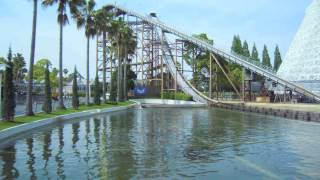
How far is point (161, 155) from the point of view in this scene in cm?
1922

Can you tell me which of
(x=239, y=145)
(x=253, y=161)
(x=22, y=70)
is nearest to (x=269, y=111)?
(x=239, y=145)

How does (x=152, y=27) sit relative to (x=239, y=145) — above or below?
above

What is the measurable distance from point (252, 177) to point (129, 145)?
8.88 m

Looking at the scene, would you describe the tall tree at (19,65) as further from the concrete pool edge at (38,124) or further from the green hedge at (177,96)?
the concrete pool edge at (38,124)

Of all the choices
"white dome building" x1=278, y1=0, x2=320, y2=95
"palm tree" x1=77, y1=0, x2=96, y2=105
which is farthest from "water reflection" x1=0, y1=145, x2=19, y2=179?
"white dome building" x1=278, y1=0, x2=320, y2=95

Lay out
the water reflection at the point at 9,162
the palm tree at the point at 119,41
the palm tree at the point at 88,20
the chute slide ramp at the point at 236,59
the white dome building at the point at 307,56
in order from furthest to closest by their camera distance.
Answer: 1. the white dome building at the point at 307,56
2. the palm tree at the point at 119,41
3. the chute slide ramp at the point at 236,59
4. the palm tree at the point at 88,20
5. the water reflection at the point at 9,162

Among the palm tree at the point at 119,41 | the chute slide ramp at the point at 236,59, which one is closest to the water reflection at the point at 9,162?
the chute slide ramp at the point at 236,59

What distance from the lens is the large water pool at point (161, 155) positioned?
15344mm

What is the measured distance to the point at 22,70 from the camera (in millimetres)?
138750

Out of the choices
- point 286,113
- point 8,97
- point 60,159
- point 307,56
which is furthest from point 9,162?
point 307,56

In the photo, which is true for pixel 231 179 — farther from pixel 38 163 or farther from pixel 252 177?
pixel 38 163

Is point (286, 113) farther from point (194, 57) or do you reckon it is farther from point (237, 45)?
point (237, 45)

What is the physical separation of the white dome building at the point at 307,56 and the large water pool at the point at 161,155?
5162 cm

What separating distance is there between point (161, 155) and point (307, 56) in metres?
69.4
